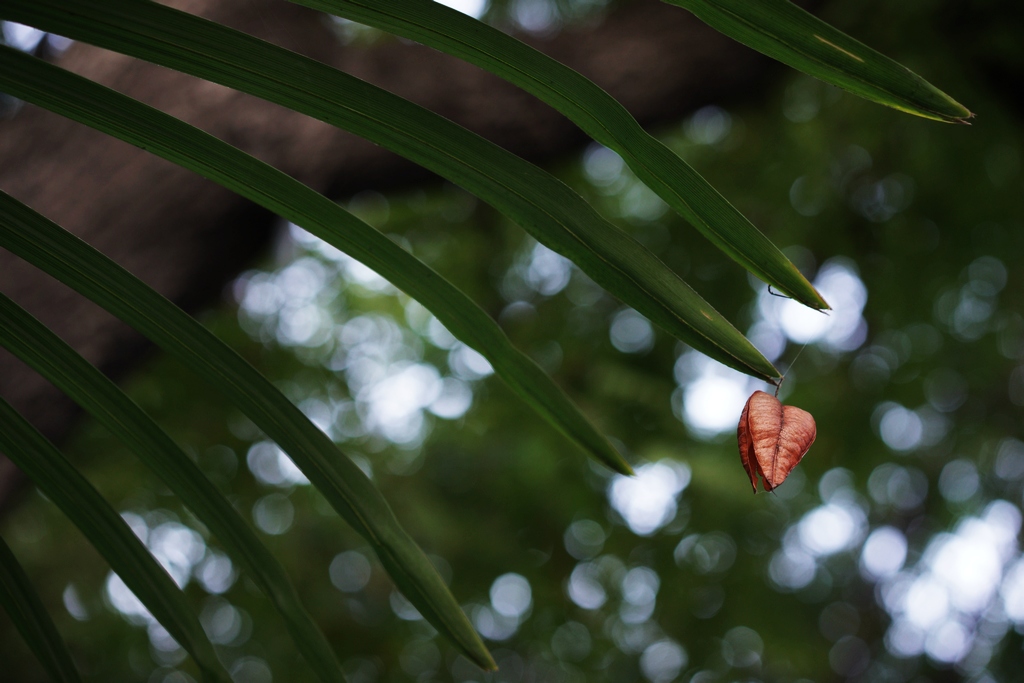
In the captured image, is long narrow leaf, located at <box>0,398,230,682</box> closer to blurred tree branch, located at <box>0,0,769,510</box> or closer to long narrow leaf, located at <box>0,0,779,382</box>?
long narrow leaf, located at <box>0,0,779,382</box>

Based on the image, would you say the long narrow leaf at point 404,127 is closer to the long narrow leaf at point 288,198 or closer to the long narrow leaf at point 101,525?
the long narrow leaf at point 288,198

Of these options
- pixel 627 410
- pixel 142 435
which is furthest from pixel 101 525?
pixel 627 410

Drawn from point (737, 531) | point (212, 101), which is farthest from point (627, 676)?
point (212, 101)

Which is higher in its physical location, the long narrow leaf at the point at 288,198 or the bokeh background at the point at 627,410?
the bokeh background at the point at 627,410

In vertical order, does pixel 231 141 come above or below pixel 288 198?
above

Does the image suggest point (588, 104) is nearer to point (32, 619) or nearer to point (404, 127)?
point (404, 127)

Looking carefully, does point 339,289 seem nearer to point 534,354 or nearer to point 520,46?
point 534,354

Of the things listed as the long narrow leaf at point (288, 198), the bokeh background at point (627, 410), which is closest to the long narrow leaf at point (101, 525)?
the long narrow leaf at point (288, 198)
